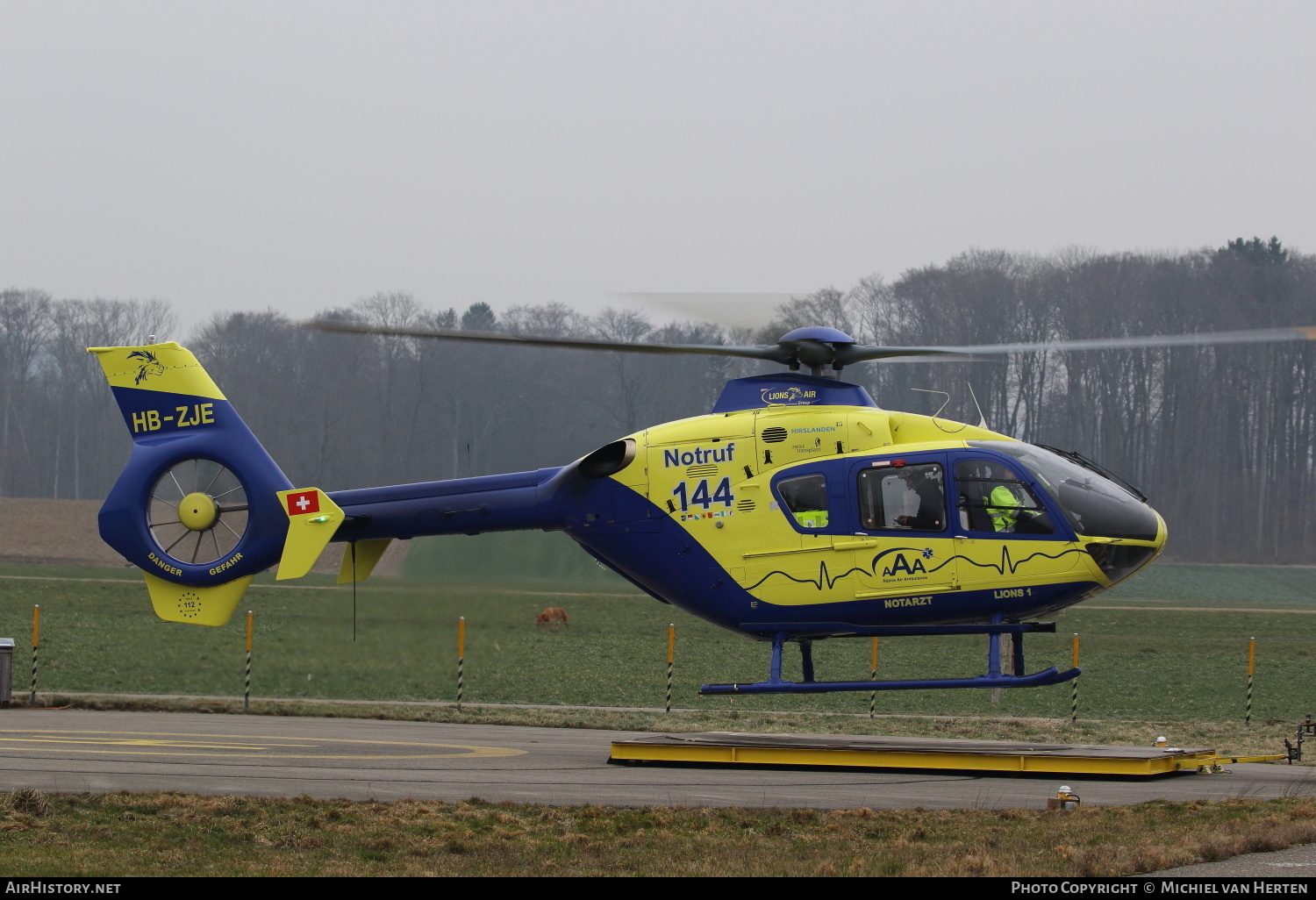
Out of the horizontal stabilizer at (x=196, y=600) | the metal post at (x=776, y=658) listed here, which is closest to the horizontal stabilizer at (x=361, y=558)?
the horizontal stabilizer at (x=196, y=600)

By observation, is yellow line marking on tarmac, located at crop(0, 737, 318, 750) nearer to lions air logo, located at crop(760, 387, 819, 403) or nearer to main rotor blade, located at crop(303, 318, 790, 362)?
main rotor blade, located at crop(303, 318, 790, 362)

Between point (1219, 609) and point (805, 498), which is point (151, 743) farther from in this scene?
point (1219, 609)

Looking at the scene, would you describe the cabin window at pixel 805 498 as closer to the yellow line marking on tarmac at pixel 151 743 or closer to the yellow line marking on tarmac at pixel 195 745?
the yellow line marking on tarmac at pixel 195 745

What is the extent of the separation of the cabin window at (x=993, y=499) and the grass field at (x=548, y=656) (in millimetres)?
6607

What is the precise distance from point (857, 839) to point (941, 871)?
4.41 ft

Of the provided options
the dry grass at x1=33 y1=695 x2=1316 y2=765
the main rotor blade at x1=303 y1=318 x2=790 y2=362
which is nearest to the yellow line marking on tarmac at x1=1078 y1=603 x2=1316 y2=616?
the dry grass at x1=33 y1=695 x2=1316 y2=765

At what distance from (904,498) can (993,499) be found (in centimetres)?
96

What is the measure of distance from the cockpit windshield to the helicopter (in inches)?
0.8

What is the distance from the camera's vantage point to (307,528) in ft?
53.7

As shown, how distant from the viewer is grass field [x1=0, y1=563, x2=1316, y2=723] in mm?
17219

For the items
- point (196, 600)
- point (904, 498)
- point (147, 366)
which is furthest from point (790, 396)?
point (147, 366)

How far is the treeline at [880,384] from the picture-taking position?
43281 millimetres

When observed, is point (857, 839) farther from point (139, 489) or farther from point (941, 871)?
point (139, 489)
